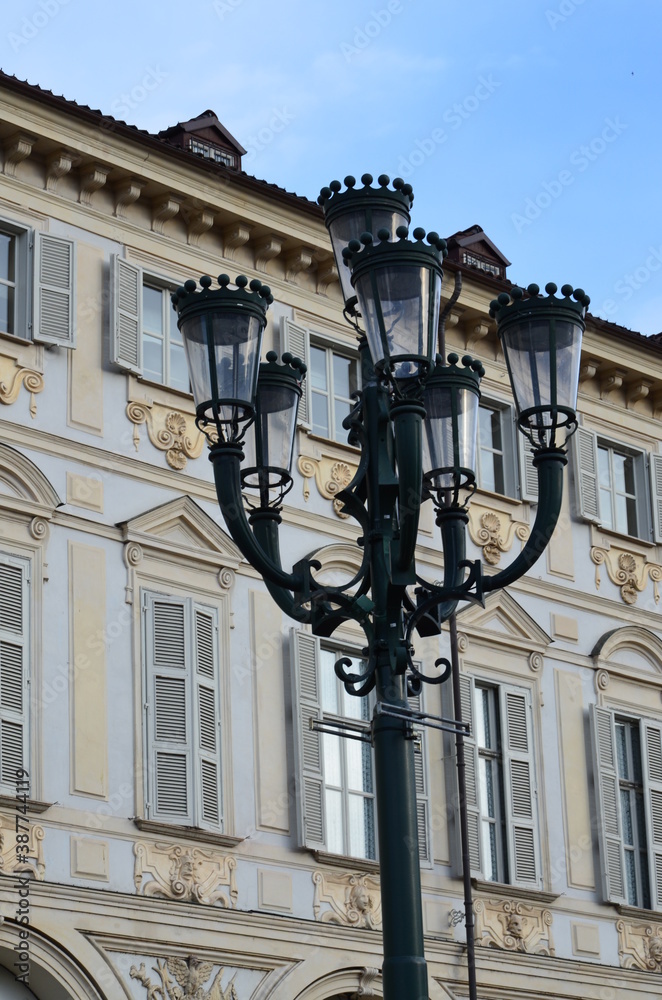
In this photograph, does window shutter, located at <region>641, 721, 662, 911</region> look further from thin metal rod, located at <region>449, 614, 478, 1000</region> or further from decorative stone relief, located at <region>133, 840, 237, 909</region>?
decorative stone relief, located at <region>133, 840, 237, 909</region>

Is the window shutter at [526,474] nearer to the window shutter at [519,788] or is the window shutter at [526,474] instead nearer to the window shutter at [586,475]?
the window shutter at [586,475]

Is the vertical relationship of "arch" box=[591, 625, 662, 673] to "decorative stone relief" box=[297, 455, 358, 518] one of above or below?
below

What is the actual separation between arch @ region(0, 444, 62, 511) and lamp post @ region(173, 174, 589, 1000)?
6.62 meters

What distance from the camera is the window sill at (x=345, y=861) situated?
1638cm

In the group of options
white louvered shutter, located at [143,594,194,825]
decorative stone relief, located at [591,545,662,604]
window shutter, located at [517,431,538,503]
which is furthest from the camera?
decorative stone relief, located at [591,545,662,604]

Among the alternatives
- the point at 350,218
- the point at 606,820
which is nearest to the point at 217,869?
the point at 606,820

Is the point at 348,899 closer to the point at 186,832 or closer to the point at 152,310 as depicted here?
the point at 186,832

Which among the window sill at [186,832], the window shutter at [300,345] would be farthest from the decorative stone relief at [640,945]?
the window shutter at [300,345]

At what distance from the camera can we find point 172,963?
15141 mm

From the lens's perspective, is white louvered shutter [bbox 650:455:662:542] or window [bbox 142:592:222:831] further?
white louvered shutter [bbox 650:455:662:542]

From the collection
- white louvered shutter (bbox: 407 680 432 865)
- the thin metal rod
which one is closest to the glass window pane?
the thin metal rod

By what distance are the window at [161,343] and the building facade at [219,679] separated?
3cm

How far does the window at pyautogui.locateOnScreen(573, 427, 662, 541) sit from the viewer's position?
20359 mm

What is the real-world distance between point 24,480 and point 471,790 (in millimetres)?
5280
